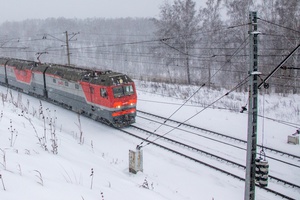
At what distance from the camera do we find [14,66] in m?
29.4

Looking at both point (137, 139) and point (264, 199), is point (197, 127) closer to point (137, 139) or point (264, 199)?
point (137, 139)

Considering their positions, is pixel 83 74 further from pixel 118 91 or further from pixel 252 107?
pixel 252 107

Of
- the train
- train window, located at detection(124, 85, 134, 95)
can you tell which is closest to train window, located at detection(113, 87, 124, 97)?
the train

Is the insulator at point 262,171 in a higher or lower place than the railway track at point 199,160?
higher

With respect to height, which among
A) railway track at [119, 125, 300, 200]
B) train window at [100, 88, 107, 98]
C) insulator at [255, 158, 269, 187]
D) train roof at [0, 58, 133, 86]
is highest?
A: train roof at [0, 58, 133, 86]

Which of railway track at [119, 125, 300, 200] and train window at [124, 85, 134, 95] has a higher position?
train window at [124, 85, 134, 95]

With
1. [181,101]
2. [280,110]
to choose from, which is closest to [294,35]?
[280,110]

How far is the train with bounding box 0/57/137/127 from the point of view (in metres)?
18.2

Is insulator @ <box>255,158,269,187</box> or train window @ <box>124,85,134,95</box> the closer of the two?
insulator @ <box>255,158,269,187</box>

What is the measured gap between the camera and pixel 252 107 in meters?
8.80

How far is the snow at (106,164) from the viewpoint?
5.93 metres

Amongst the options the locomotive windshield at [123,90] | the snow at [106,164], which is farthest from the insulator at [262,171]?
the locomotive windshield at [123,90]

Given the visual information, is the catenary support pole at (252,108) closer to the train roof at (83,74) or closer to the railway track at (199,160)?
the railway track at (199,160)

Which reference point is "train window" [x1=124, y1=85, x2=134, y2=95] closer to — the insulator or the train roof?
the train roof
